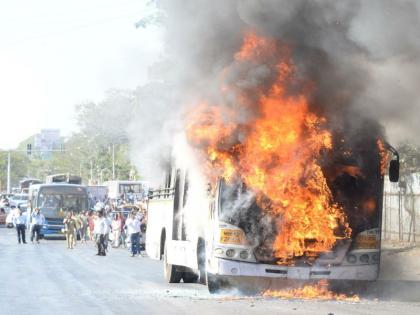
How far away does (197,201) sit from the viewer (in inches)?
686

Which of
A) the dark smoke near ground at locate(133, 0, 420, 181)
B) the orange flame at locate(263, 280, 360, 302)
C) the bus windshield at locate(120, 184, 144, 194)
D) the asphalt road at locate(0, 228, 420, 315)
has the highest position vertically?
the dark smoke near ground at locate(133, 0, 420, 181)

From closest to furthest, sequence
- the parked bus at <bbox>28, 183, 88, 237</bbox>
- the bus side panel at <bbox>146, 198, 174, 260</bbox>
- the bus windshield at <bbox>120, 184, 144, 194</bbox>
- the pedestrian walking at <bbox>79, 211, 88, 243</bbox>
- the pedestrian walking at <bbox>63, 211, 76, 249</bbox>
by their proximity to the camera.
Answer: the bus side panel at <bbox>146, 198, 174, 260</bbox> → the pedestrian walking at <bbox>63, 211, 76, 249</bbox> → the pedestrian walking at <bbox>79, 211, 88, 243</bbox> → the parked bus at <bbox>28, 183, 88, 237</bbox> → the bus windshield at <bbox>120, 184, 144, 194</bbox>

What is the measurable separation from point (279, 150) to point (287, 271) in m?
2.19

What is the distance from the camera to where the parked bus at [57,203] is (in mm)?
51688

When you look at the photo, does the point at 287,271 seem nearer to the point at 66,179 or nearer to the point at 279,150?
the point at 279,150

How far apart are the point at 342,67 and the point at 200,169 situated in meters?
3.01

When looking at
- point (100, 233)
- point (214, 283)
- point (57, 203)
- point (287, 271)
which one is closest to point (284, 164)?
point (287, 271)

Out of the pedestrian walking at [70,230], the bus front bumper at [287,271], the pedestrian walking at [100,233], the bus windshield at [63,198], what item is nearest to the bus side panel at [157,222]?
the bus front bumper at [287,271]

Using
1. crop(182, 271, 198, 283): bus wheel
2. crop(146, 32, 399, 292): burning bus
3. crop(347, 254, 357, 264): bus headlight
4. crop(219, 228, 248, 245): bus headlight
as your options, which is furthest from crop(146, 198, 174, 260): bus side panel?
crop(347, 254, 357, 264): bus headlight

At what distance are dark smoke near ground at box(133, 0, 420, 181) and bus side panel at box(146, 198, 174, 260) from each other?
283cm

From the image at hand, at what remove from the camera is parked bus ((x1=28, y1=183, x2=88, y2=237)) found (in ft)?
170

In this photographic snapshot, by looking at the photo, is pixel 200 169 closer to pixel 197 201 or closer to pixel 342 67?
pixel 197 201

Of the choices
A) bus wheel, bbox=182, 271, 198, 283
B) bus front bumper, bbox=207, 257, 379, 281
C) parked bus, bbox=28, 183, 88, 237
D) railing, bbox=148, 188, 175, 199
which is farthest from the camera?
parked bus, bbox=28, 183, 88, 237

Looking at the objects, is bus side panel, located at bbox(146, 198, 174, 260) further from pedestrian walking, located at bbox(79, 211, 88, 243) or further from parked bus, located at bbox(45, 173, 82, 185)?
parked bus, located at bbox(45, 173, 82, 185)
